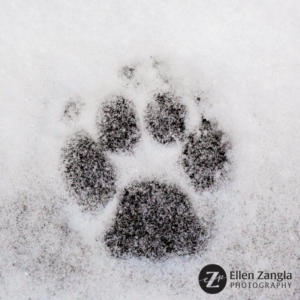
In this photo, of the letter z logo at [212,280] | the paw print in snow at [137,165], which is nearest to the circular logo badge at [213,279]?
the letter z logo at [212,280]

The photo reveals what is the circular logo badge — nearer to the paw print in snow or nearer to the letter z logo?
the letter z logo

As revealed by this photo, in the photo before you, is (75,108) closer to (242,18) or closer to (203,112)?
(203,112)

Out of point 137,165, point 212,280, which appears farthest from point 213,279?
point 137,165

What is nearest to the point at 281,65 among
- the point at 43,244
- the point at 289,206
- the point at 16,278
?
the point at 289,206

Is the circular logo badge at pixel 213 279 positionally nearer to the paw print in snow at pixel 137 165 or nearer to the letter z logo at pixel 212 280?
the letter z logo at pixel 212 280

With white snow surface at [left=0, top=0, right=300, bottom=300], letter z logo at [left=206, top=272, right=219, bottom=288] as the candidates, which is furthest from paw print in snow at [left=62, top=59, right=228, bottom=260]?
letter z logo at [left=206, top=272, right=219, bottom=288]
